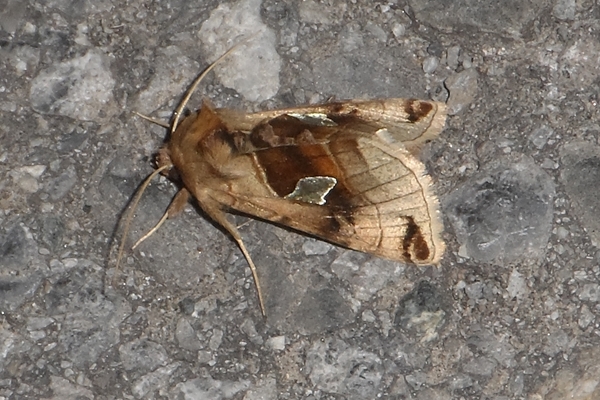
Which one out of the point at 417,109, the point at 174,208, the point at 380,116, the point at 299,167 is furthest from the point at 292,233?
the point at 417,109

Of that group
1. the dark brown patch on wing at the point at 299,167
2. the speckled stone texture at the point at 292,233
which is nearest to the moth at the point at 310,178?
the dark brown patch on wing at the point at 299,167

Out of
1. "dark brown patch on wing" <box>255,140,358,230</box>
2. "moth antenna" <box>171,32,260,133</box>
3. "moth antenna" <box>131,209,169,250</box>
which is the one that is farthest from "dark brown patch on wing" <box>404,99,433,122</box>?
"moth antenna" <box>131,209,169,250</box>

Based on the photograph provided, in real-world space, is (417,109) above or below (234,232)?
above

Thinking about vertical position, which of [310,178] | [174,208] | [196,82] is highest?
[196,82]

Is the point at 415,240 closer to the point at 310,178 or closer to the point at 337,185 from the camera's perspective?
the point at 337,185

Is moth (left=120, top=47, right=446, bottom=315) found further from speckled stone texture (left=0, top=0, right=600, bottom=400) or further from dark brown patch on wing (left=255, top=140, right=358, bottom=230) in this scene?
speckled stone texture (left=0, top=0, right=600, bottom=400)

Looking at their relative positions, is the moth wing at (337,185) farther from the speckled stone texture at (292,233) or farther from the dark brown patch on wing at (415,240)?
the speckled stone texture at (292,233)
